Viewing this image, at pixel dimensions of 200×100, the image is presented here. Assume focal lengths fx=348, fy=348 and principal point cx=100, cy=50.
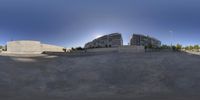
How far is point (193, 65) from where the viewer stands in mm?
30578

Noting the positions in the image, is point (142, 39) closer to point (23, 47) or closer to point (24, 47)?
point (24, 47)

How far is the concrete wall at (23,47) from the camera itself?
6094cm

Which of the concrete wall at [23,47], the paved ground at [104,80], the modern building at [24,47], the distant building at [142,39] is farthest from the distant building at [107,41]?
the paved ground at [104,80]

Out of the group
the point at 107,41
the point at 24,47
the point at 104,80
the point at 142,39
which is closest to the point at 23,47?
the point at 24,47

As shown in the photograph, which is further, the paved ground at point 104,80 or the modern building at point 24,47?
the modern building at point 24,47

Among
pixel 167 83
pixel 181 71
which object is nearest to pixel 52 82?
pixel 167 83

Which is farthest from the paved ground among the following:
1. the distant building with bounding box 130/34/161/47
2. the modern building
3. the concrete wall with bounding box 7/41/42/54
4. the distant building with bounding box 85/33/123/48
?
the distant building with bounding box 130/34/161/47

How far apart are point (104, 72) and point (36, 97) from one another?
9.99m

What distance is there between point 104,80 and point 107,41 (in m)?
58.7

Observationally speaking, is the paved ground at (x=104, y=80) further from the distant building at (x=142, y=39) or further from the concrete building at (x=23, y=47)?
the distant building at (x=142, y=39)

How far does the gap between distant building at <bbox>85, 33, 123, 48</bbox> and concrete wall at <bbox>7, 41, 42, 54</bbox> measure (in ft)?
64.6

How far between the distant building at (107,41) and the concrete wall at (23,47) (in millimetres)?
19690

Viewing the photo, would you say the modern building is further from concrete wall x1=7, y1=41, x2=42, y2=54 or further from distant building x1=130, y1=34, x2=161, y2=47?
distant building x1=130, y1=34, x2=161, y2=47

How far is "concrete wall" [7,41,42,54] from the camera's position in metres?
60.9
